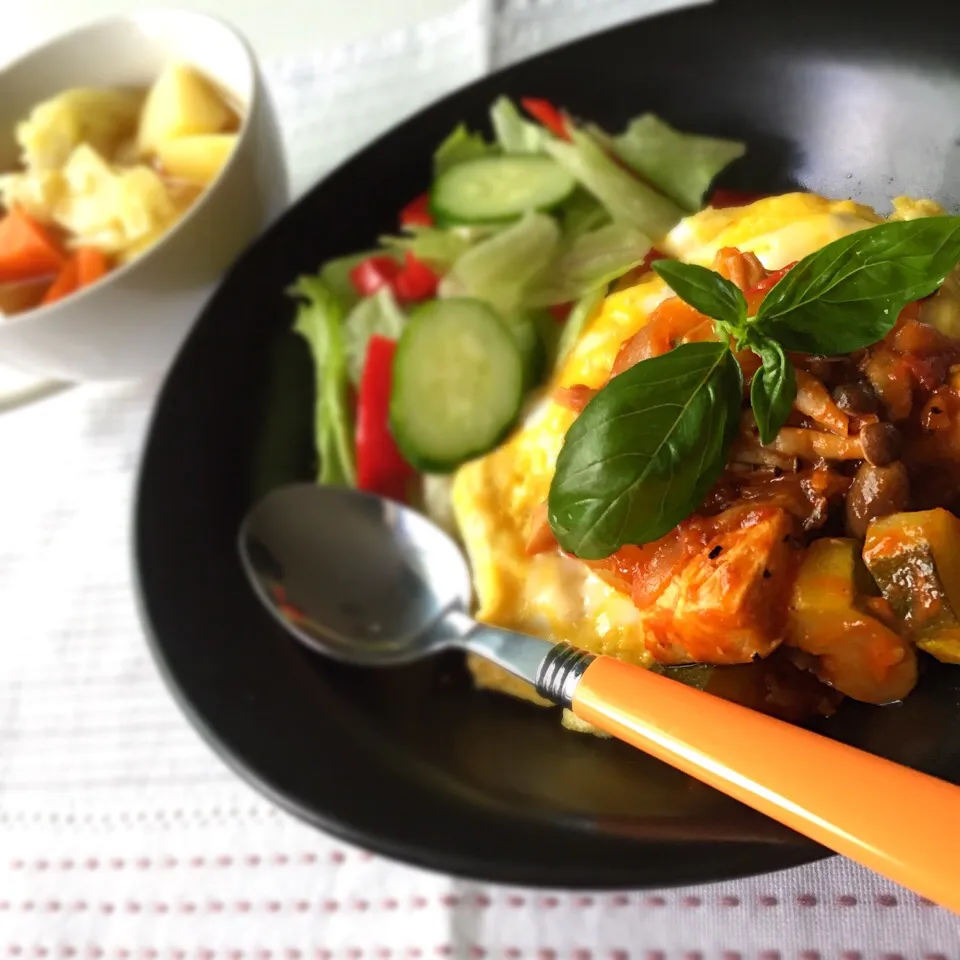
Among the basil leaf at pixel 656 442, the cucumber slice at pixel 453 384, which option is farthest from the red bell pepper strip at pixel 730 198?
the basil leaf at pixel 656 442

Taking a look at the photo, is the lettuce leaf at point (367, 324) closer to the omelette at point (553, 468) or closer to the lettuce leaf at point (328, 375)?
the lettuce leaf at point (328, 375)

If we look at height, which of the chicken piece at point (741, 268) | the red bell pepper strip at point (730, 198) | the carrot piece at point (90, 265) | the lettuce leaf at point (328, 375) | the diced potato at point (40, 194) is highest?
the chicken piece at point (741, 268)

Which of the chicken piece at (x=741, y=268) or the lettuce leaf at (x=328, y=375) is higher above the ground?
the chicken piece at (x=741, y=268)

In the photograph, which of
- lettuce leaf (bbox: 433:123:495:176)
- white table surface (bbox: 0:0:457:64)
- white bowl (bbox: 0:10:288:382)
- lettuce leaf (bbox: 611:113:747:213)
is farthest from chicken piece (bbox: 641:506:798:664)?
white table surface (bbox: 0:0:457:64)

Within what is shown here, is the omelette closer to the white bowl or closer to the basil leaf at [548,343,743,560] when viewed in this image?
the basil leaf at [548,343,743,560]

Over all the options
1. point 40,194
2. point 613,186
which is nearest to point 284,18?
point 40,194

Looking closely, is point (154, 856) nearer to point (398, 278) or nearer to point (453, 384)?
point (453, 384)
